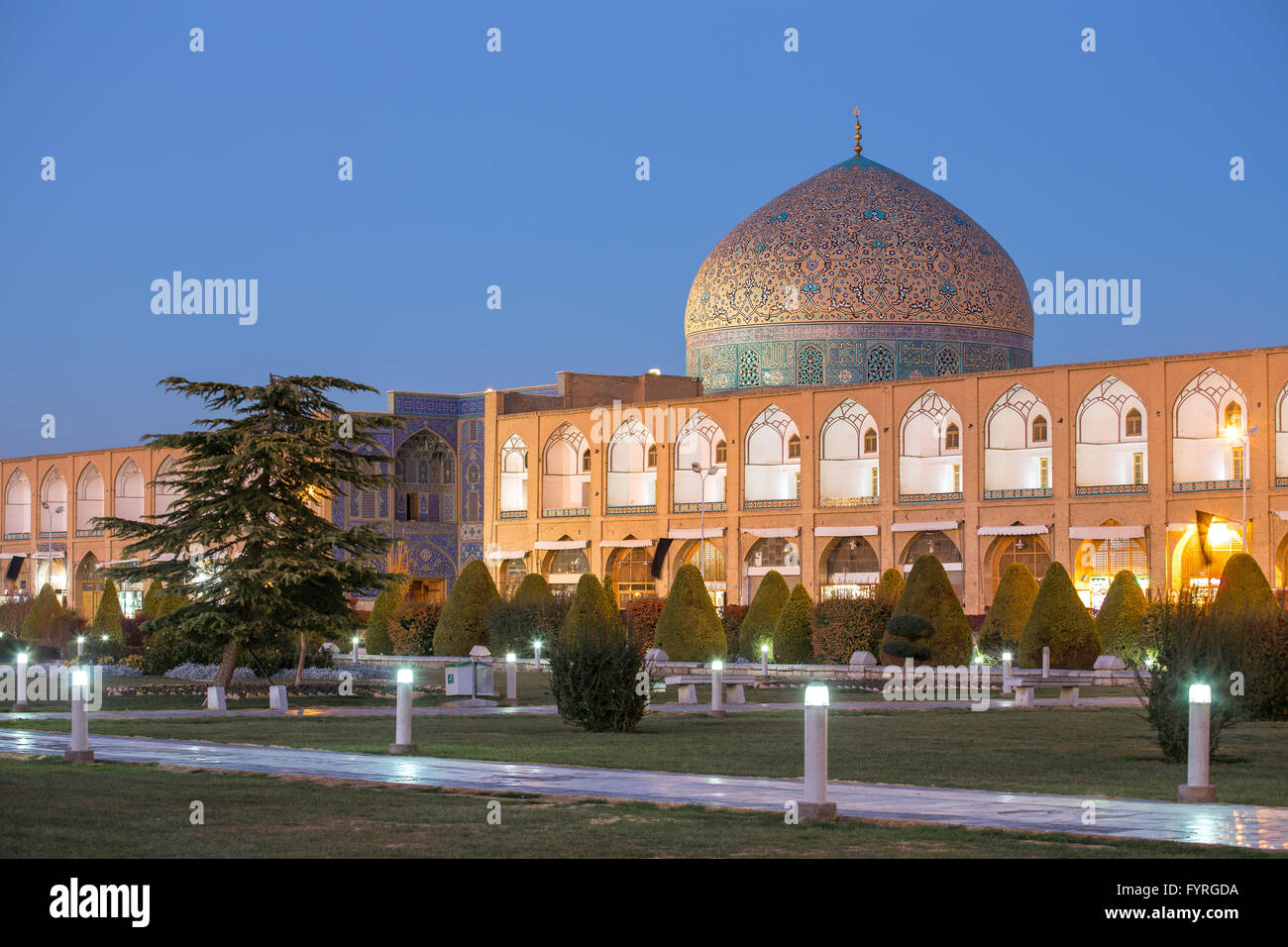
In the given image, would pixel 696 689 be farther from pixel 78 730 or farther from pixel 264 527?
pixel 78 730

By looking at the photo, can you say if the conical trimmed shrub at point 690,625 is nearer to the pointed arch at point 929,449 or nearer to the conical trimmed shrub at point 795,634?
the conical trimmed shrub at point 795,634

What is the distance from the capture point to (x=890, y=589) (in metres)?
32.3

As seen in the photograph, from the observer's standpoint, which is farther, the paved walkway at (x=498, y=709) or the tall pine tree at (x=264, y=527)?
the tall pine tree at (x=264, y=527)

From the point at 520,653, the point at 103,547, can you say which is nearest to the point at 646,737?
the point at 520,653

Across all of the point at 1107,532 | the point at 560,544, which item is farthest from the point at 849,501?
the point at 560,544

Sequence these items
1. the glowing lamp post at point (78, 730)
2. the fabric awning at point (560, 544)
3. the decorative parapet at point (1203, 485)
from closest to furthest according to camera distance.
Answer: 1. the glowing lamp post at point (78, 730)
2. the decorative parapet at point (1203, 485)
3. the fabric awning at point (560, 544)

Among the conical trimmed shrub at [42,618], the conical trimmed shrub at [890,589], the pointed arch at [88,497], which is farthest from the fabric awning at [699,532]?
the pointed arch at [88,497]

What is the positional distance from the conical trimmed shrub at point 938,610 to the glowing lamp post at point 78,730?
1761 centimetres

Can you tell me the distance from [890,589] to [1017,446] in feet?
44.0

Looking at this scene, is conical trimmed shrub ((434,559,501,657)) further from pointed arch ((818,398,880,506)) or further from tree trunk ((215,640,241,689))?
tree trunk ((215,640,241,689))

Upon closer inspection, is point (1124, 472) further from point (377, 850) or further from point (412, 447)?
point (377, 850)

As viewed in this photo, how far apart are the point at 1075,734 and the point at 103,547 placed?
50.6 metres

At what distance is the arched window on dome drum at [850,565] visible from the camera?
46562 mm

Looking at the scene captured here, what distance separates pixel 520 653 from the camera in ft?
116
